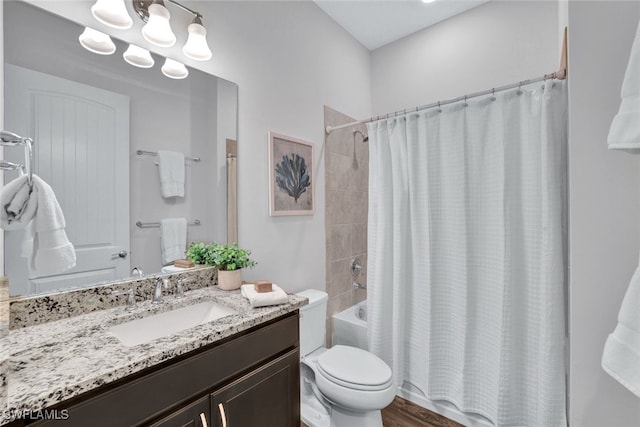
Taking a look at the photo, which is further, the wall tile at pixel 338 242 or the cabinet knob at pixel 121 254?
the wall tile at pixel 338 242

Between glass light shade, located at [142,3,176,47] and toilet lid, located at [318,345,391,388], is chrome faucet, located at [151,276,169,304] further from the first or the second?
glass light shade, located at [142,3,176,47]

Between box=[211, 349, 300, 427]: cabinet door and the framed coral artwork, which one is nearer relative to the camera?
box=[211, 349, 300, 427]: cabinet door

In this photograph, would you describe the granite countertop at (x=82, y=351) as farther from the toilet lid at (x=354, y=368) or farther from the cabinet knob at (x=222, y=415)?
the toilet lid at (x=354, y=368)

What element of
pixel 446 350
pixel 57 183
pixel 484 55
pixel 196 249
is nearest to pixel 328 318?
pixel 446 350

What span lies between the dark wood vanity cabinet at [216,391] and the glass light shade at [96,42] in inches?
49.2

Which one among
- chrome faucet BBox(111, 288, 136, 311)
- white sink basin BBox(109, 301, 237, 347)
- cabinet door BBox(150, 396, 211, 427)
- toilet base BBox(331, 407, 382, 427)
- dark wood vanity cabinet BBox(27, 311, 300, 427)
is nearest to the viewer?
dark wood vanity cabinet BBox(27, 311, 300, 427)

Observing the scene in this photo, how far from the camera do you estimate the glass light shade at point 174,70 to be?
4.58ft

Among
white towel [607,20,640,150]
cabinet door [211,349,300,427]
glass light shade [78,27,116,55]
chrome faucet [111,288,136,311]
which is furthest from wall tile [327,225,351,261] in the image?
white towel [607,20,640,150]

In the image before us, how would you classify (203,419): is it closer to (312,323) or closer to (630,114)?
(312,323)

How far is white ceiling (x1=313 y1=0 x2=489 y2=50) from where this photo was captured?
2186 mm

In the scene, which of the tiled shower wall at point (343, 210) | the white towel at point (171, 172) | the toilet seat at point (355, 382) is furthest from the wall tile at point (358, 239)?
the white towel at point (171, 172)

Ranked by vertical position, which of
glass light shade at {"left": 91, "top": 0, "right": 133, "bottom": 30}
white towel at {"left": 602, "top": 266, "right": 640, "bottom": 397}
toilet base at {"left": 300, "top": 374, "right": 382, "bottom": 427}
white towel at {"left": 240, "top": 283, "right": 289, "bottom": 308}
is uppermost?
glass light shade at {"left": 91, "top": 0, "right": 133, "bottom": 30}

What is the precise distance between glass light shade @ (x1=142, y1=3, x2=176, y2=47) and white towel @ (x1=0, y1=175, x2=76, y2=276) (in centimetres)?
74

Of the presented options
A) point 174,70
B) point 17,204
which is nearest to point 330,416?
point 17,204
